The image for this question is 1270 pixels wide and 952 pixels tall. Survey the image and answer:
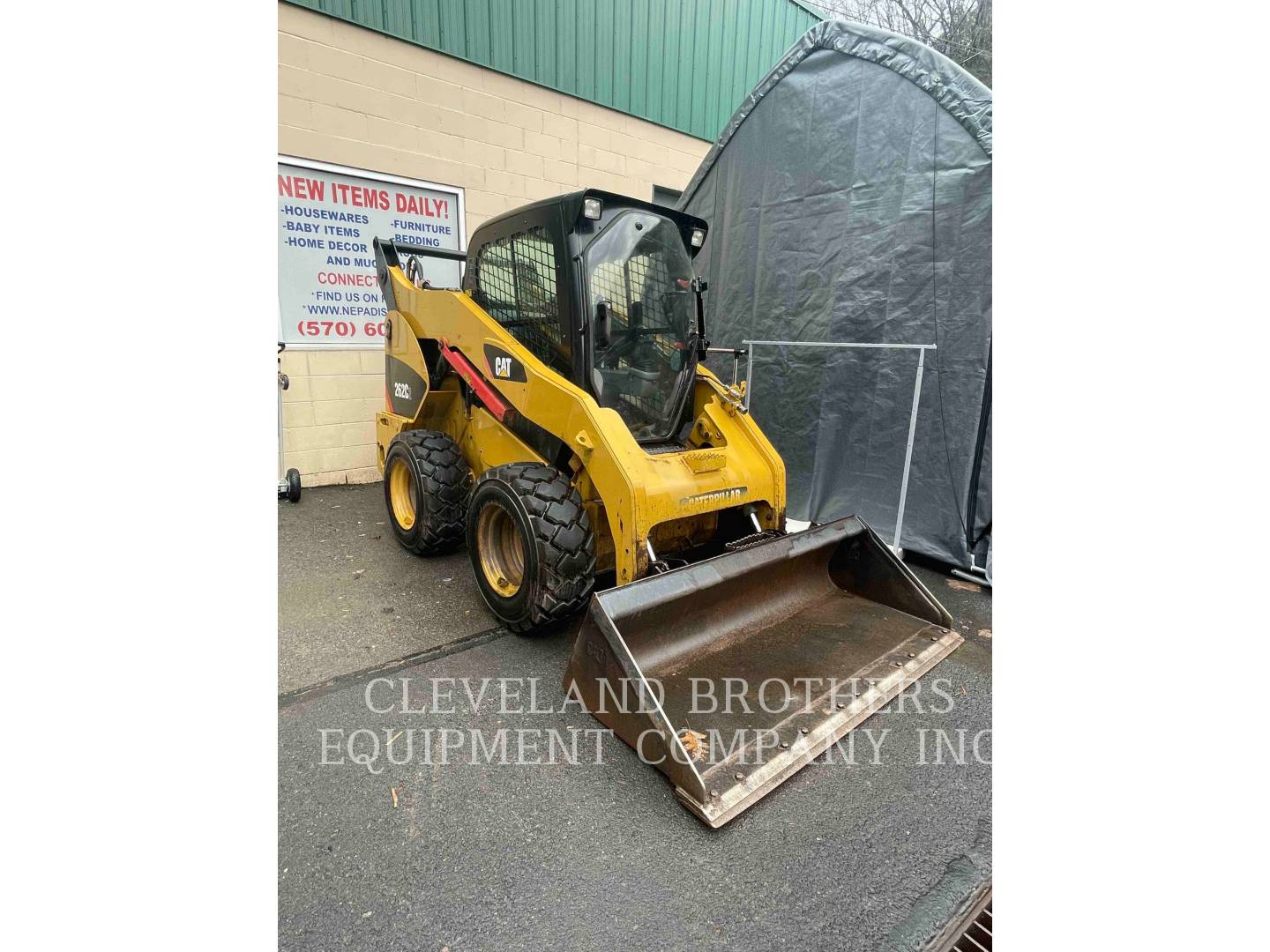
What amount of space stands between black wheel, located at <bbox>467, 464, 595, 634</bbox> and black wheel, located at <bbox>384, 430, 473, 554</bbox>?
0.88 meters

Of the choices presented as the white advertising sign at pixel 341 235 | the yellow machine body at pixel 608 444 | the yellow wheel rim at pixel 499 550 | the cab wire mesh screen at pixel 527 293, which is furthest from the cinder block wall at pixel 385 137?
the yellow wheel rim at pixel 499 550

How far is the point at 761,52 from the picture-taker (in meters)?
8.80

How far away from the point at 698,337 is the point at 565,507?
1.43 metres

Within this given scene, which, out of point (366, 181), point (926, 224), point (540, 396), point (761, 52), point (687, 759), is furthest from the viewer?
point (761, 52)

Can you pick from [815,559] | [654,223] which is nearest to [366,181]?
[654,223]

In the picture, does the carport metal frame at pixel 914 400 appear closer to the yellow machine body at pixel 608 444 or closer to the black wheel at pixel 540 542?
the yellow machine body at pixel 608 444

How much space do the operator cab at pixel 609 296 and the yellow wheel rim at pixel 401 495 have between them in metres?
1.30

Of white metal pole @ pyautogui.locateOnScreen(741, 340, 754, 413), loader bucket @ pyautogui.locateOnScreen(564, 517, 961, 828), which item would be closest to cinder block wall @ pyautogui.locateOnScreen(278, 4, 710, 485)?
white metal pole @ pyautogui.locateOnScreen(741, 340, 754, 413)

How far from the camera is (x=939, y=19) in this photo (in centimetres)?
1047

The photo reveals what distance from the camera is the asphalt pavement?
Answer: 5.62 feet

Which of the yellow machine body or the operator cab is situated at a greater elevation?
the operator cab

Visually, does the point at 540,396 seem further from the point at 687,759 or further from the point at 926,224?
the point at 926,224

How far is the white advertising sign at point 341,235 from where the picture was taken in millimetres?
5645

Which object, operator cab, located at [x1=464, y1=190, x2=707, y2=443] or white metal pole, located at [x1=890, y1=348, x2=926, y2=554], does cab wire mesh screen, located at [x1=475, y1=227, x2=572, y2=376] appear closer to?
operator cab, located at [x1=464, y1=190, x2=707, y2=443]
